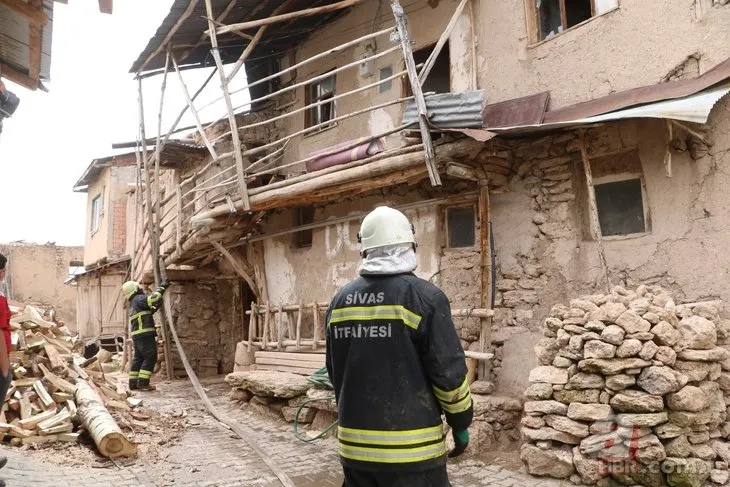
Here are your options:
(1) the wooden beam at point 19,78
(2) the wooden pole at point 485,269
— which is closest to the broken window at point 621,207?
(2) the wooden pole at point 485,269

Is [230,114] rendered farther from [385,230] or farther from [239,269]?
[385,230]

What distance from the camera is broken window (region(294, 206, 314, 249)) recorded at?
34.1 feet

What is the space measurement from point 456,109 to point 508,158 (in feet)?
3.68

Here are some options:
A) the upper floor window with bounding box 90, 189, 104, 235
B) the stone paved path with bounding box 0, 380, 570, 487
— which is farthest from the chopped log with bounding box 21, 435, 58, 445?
the upper floor window with bounding box 90, 189, 104, 235

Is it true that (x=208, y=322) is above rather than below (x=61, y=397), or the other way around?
above

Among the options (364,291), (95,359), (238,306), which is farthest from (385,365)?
(238,306)

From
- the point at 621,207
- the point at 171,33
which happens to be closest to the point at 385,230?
the point at 621,207

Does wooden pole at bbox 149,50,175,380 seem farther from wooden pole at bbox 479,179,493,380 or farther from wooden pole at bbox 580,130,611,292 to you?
wooden pole at bbox 580,130,611,292

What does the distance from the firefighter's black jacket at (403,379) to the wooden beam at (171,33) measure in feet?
24.5

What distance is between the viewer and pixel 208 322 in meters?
13.2

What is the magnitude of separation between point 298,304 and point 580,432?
595cm

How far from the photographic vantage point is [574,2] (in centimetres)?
709

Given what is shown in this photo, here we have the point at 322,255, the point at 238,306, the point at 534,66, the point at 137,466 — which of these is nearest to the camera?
the point at 137,466

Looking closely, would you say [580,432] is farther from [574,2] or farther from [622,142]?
[574,2]
